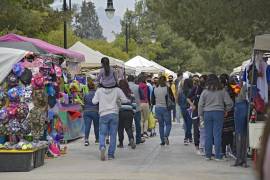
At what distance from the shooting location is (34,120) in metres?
11.4

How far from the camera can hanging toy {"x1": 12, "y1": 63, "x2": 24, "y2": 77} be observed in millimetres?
11461

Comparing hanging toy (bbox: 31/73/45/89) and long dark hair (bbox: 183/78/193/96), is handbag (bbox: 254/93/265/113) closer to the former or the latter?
hanging toy (bbox: 31/73/45/89)

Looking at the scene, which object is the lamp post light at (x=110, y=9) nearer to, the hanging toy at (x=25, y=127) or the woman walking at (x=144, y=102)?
the woman walking at (x=144, y=102)

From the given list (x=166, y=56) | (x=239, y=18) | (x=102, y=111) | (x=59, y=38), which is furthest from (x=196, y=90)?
(x=166, y=56)

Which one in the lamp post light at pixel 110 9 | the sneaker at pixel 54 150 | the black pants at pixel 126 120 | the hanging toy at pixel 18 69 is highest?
the lamp post light at pixel 110 9

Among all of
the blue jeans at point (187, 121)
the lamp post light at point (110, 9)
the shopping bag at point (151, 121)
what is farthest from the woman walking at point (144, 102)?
the lamp post light at point (110, 9)

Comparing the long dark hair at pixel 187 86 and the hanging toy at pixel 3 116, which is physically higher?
the long dark hair at pixel 187 86

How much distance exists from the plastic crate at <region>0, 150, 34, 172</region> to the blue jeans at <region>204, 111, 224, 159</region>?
3675 millimetres

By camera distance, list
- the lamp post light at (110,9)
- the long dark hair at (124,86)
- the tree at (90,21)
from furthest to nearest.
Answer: the tree at (90,21) < the lamp post light at (110,9) < the long dark hair at (124,86)

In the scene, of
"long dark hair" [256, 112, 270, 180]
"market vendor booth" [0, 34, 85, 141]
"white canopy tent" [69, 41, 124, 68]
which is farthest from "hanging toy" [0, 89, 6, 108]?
"white canopy tent" [69, 41, 124, 68]

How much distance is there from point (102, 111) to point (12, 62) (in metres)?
2.04

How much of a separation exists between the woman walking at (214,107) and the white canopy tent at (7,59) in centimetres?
370

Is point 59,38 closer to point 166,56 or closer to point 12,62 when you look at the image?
point 166,56

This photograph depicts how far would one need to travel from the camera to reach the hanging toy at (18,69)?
11.5 m
